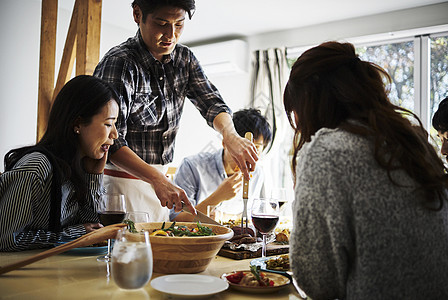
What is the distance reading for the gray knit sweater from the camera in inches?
33.7

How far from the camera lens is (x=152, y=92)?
2.13 meters

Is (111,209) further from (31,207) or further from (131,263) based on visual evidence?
(131,263)

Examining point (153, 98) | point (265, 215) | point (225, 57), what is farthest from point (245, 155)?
point (225, 57)

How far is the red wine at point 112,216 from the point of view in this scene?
53.6 inches

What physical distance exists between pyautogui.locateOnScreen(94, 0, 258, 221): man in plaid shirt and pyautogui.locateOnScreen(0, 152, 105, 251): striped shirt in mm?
304

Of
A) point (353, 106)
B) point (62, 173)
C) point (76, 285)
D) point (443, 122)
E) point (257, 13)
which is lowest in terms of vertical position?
point (76, 285)

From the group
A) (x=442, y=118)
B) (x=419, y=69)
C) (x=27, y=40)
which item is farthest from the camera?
(x=419, y=69)

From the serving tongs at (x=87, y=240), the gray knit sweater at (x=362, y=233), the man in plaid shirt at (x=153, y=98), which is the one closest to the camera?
the gray knit sweater at (x=362, y=233)

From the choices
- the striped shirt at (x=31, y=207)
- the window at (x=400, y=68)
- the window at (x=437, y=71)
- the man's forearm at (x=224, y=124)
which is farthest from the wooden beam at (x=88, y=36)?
the window at (x=437, y=71)

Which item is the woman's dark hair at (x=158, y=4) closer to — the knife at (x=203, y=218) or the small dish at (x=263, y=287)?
the knife at (x=203, y=218)

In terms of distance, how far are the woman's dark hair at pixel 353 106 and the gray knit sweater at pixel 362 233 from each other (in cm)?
6

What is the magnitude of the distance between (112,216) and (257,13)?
3913 millimetres

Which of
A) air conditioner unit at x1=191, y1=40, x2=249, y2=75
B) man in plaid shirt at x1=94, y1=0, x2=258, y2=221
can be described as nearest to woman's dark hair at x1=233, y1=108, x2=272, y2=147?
man in plaid shirt at x1=94, y1=0, x2=258, y2=221

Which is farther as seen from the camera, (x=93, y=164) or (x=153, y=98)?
(x=153, y=98)
